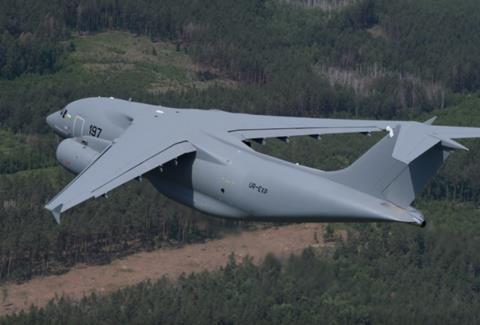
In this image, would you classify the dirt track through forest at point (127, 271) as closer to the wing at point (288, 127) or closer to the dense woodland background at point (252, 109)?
the dense woodland background at point (252, 109)

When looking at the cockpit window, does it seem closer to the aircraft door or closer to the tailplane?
the aircraft door

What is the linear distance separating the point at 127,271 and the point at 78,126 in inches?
721

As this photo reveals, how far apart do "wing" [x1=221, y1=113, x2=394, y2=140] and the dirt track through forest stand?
13767mm

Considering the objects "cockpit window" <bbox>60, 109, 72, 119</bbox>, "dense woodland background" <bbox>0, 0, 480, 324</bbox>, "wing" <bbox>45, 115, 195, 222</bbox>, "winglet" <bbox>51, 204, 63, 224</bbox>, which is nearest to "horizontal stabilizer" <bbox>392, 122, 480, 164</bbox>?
"wing" <bbox>45, 115, 195, 222</bbox>

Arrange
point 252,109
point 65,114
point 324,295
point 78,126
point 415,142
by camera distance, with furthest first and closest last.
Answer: point 252,109
point 65,114
point 324,295
point 78,126
point 415,142

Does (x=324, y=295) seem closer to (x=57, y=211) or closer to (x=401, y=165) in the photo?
(x=401, y=165)

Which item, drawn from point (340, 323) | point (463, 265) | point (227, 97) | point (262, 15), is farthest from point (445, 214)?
point (262, 15)

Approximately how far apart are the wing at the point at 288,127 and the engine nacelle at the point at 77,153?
6059 millimetres

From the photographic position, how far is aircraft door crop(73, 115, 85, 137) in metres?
68.6

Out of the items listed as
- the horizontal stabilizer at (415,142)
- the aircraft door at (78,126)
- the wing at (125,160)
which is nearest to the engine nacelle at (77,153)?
the wing at (125,160)

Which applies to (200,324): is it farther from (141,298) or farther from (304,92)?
(304,92)

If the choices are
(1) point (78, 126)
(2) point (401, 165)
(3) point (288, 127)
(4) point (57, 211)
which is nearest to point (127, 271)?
(1) point (78, 126)

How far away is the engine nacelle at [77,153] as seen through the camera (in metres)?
63.8

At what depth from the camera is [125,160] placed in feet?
199
